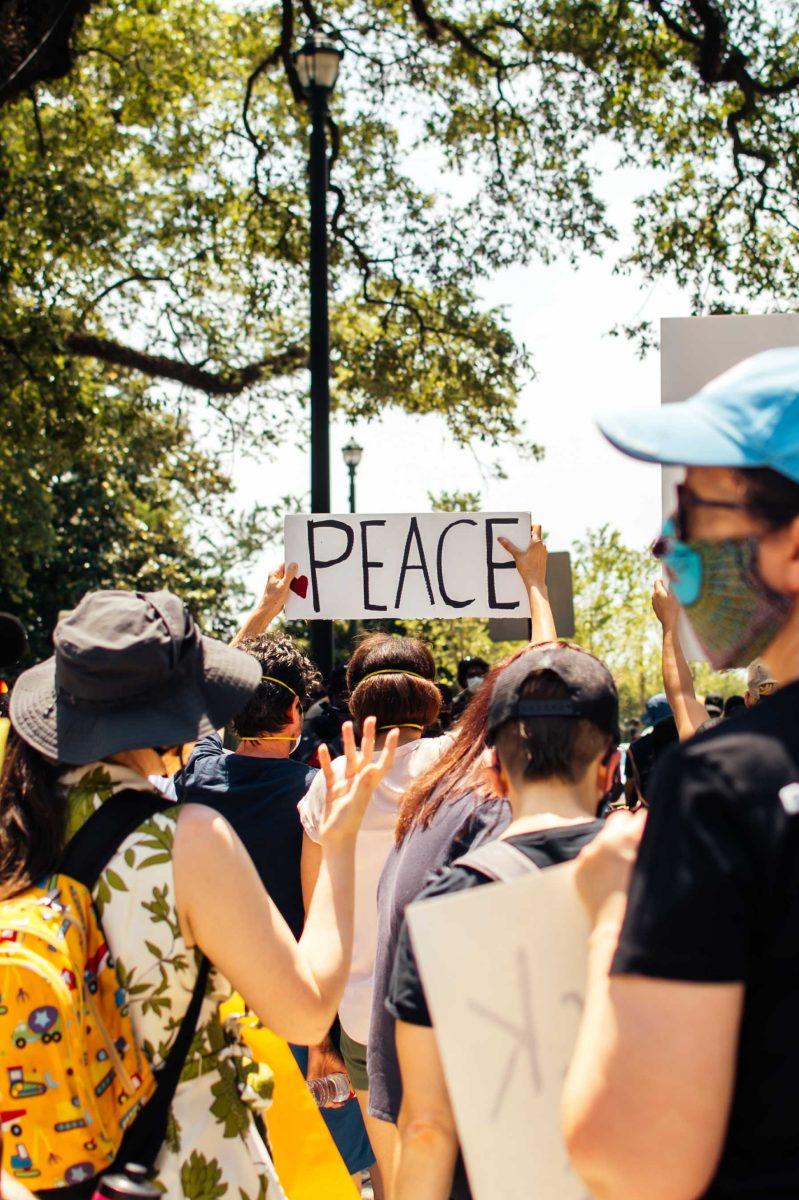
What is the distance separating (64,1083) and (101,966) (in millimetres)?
186

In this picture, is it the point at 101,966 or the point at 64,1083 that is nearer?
the point at 64,1083

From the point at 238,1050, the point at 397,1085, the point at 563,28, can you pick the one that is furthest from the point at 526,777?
the point at 563,28

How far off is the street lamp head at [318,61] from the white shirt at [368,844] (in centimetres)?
705

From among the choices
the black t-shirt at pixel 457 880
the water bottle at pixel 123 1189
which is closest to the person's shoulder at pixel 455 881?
the black t-shirt at pixel 457 880

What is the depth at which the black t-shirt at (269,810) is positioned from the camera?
4172 mm

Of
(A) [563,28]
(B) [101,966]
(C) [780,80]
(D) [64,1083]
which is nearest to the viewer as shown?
(D) [64,1083]

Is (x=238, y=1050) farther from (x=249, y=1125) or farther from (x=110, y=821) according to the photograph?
(x=110, y=821)

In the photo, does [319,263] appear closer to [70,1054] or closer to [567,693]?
[567,693]

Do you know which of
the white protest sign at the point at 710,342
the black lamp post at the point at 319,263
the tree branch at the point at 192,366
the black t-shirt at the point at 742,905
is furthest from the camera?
the tree branch at the point at 192,366

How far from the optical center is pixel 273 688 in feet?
14.0

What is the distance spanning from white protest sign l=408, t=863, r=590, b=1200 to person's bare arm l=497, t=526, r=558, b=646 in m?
2.04

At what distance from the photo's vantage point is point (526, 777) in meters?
2.10

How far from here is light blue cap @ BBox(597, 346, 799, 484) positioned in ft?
Result: 4.60

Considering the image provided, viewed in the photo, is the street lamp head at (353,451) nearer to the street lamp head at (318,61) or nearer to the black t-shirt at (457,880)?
the street lamp head at (318,61)
